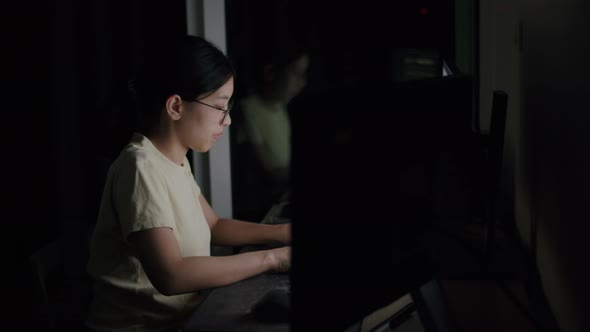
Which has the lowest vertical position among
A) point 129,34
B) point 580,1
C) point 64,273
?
point 64,273

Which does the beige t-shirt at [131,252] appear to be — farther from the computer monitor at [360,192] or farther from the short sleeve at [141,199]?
the computer monitor at [360,192]

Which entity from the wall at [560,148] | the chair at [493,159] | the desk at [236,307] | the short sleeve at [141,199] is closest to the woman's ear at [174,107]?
the short sleeve at [141,199]

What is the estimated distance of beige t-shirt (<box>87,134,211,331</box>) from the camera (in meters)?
1.38

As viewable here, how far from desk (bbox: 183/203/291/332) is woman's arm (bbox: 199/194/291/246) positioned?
12.4 inches

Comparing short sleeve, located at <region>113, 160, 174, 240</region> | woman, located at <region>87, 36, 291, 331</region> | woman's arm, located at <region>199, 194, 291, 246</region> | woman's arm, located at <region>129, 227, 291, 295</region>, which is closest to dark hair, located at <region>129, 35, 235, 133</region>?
woman, located at <region>87, 36, 291, 331</region>

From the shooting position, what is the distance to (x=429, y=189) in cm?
96

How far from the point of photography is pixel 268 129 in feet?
8.95

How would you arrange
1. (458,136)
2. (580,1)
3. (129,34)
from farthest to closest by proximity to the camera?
(129,34), (580,1), (458,136)

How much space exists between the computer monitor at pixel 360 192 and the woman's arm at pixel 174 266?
0.47m

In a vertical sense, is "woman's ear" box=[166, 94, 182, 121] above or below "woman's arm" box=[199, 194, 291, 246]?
above

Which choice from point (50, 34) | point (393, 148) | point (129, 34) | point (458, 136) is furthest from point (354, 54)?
point (393, 148)

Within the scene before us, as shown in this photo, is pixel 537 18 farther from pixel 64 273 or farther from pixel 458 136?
pixel 64 273

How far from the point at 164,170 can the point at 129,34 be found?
1.51 m

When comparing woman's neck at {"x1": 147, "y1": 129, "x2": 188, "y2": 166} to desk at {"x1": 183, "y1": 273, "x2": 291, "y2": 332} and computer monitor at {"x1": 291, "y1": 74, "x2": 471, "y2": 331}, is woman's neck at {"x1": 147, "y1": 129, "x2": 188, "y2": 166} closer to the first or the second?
desk at {"x1": 183, "y1": 273, "x2": 291, "y2": 332}
